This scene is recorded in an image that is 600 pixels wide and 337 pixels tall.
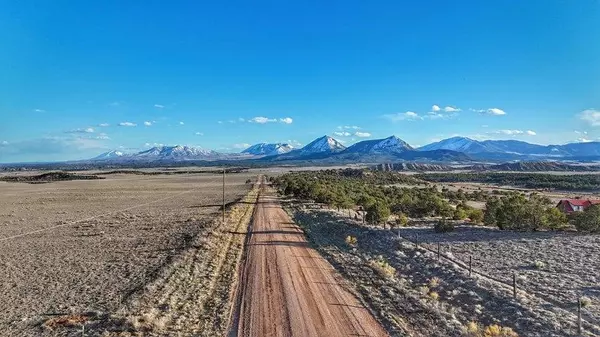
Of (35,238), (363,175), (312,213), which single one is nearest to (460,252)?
(312,213)

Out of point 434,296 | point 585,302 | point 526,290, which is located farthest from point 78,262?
point 585,302

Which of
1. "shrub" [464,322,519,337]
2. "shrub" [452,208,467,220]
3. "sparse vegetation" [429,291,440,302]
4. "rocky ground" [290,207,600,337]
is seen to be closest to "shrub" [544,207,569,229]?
"rocky ground" [290,207,600,337]

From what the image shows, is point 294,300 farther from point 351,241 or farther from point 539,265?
point 351,241

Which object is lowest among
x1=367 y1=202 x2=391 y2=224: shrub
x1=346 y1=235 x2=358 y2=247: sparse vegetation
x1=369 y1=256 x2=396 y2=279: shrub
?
x1=346 y1=235 x2=358 y2=247: sparse vegetation

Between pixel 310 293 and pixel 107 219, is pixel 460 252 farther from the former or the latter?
pixel 107 219

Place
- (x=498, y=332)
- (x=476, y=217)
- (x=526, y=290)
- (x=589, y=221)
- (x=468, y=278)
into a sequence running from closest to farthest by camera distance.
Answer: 1. (x=498, y=332)
2. (x=526, y=290)
3. (x=468, y=278)
4. (x=589, y=221)
5. (x=476, y=217)

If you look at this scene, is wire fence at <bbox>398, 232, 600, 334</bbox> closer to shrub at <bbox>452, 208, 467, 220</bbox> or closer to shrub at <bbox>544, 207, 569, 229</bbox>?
shrub at <bbox>544, 207, 569, 229</bbox>
